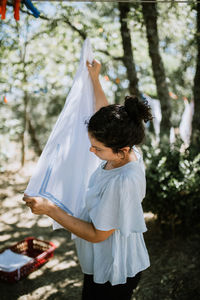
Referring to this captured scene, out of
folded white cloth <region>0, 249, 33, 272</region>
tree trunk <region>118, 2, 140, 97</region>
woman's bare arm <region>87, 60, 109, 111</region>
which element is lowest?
folded white cloth <region>0, 249, 33, 272</region>

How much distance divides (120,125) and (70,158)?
563mm

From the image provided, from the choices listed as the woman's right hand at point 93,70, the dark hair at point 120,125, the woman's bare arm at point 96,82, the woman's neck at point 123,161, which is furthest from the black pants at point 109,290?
the woman's right hand at point 93,70

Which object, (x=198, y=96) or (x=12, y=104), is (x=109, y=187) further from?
(x=12, y=104)

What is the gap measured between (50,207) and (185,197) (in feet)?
8.14

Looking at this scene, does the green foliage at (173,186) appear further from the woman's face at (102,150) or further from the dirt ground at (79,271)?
the woman's face at (102,150)

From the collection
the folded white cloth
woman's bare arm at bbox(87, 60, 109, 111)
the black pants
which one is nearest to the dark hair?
woman's bare arm at bbox(87, 60, 109, 111)

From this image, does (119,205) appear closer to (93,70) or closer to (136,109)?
(136,109)

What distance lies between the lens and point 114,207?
135cm

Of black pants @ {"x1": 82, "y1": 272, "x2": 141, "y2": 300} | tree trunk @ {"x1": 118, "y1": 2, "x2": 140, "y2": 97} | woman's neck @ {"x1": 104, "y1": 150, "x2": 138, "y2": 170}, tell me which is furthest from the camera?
tree trunk @ {"x1": 118, "y1": 2, "x2": 140, "y2": 97}

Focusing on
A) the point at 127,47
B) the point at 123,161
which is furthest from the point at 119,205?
the point at 127,47

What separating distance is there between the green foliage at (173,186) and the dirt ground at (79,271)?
0.30 metres

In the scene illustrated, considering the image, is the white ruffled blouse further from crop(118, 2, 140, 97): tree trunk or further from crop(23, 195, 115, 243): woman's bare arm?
crop(118, 2, 140, 97): tree trunk

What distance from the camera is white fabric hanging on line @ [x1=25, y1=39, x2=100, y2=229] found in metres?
1.66

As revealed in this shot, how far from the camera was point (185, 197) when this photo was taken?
3.47 metres
